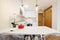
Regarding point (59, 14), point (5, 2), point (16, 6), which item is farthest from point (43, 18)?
point (5, 2)

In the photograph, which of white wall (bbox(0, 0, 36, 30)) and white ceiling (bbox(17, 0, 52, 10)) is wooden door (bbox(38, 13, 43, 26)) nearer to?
white ceiling (bbox(17, 0, 52, 10))

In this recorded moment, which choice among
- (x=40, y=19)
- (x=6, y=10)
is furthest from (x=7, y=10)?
(x=40, y=19)

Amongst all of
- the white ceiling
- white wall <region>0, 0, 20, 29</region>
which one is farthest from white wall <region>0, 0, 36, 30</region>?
the white ceiling

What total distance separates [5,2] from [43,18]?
1.67 m

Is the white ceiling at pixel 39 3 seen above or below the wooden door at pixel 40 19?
above

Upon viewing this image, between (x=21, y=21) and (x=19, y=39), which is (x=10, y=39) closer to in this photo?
(x=19, y=39)

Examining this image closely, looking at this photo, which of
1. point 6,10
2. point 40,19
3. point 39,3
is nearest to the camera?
point 6,10

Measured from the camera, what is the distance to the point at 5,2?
9.77 ft

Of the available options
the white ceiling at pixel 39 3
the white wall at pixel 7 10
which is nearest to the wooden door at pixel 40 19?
the white ceiling at pixel 39 3

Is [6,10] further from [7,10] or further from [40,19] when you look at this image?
[40,19]

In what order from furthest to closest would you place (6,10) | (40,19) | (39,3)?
1. (39,3)
2. (40,19)
3. (6,10)

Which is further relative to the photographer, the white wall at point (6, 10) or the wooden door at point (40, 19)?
the wooden door at point (40, 19)

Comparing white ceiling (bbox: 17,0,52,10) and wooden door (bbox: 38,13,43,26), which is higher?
white ceiling (bbox: 17,0,52,10)

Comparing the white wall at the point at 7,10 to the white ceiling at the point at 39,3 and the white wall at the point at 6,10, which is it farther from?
the white ceiling at the point at 39,3
